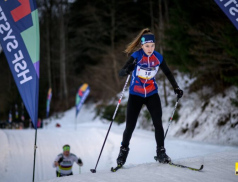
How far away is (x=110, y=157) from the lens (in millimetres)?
9258

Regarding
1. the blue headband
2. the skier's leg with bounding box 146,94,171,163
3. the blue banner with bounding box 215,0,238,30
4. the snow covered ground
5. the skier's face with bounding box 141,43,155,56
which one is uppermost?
the blue banner with bounding box 215,0,238,30

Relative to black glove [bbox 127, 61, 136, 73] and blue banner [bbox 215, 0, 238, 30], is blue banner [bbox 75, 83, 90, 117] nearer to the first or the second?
black glove [bbox 127, 61, 136, 73]

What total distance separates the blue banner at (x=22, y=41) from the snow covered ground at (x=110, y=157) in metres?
1.59

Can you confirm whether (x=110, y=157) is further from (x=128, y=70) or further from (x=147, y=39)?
(x=147, y=39)

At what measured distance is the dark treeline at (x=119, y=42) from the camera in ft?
26.8

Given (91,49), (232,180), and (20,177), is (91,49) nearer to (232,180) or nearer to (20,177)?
(20,177)

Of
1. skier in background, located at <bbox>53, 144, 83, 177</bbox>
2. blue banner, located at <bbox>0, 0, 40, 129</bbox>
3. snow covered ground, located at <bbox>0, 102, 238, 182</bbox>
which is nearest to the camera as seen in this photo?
snow covered ground, located at <bbox>0, 102, 238, 182</bbox>

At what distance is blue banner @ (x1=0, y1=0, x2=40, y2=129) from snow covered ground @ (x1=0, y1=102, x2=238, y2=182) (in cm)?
159

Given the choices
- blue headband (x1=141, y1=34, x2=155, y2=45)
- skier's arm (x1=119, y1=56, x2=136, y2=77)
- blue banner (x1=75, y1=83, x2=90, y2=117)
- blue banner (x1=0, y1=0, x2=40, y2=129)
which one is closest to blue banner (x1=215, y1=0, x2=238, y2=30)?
blue headband (x1=141, y1=34, x2=155, y2=45)

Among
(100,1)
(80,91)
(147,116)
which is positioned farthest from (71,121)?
(100,1)

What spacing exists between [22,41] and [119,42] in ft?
58.4

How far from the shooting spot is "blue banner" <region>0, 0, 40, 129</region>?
12.7 feet

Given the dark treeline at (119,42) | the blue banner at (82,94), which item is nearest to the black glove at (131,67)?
the dark treeline at (119,42)

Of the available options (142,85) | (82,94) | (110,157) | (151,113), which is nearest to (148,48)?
(142,85)
